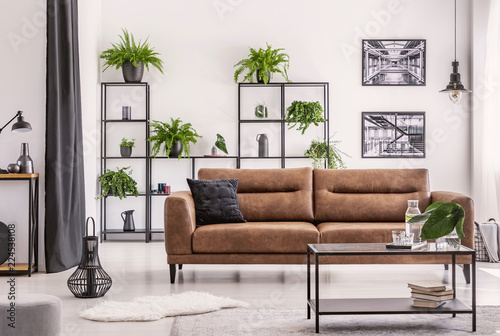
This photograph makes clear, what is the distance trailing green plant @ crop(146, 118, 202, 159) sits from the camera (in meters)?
6.68

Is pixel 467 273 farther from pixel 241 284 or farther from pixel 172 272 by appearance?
pixel 172 272

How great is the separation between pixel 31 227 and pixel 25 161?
20.1 inches

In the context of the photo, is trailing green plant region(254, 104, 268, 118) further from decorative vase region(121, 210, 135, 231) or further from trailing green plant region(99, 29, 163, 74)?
decorative vase region(121, 210, 135, 231)

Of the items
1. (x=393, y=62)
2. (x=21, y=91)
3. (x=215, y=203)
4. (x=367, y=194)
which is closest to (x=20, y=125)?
(x=21, y=91)

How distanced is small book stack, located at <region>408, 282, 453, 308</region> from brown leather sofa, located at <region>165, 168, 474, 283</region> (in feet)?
3.38

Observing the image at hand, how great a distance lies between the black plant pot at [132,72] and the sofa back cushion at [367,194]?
2.65m

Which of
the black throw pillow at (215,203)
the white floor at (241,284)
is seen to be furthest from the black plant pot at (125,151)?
the black throw pillow at (215,203)

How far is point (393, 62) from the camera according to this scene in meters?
7.00

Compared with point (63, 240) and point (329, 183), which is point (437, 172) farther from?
point (63, 240)

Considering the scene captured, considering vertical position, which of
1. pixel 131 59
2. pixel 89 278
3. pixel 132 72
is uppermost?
A: pixel 131 59

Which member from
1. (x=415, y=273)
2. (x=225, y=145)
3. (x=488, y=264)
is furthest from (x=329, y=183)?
(x=225, y=145)

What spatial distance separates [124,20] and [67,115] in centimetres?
235

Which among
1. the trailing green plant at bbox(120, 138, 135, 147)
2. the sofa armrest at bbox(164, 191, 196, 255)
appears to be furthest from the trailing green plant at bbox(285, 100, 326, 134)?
the sofa armrest at bbox(164, 191, 196, 255)

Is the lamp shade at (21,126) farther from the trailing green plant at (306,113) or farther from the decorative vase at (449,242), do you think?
the decorative vase at (449,242)
